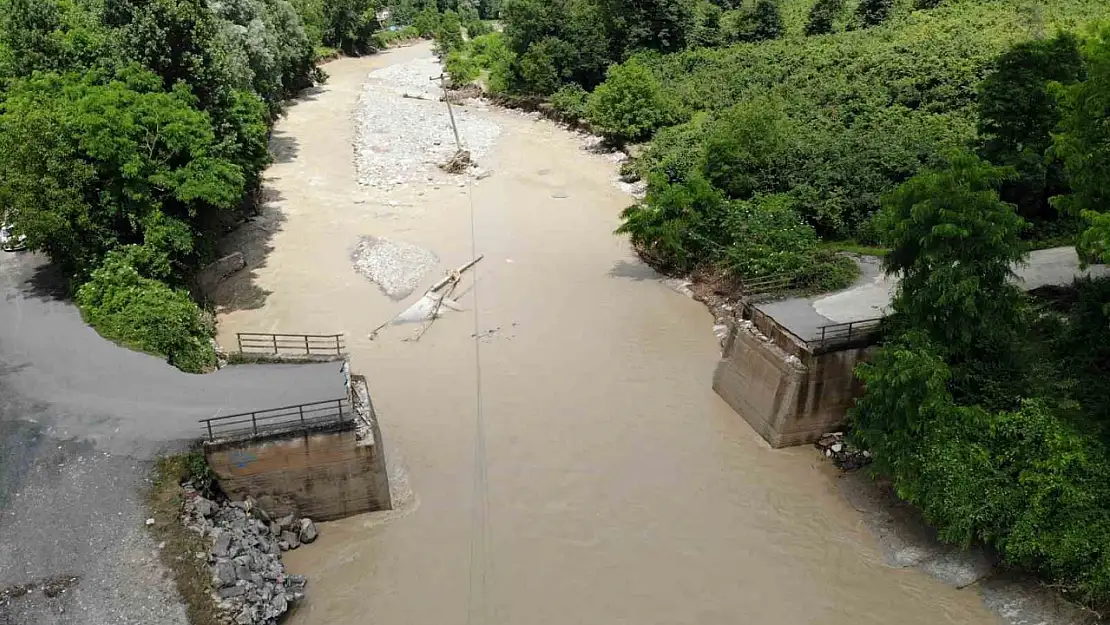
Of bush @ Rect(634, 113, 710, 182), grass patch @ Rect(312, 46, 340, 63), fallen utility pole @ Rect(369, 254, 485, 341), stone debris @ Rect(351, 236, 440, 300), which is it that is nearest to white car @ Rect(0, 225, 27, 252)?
fallen utility pole @ Rect(369, 254, 485, 341)

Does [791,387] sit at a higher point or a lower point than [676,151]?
lower

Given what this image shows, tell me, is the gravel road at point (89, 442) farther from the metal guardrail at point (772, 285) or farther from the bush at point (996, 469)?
the bush at point (996, 469)

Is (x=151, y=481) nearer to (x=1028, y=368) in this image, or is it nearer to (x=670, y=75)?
(x=1028, y=368)

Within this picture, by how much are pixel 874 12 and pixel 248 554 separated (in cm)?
5440

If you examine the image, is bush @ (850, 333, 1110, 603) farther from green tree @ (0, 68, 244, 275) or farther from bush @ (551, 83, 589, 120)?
bush @ (551, 83, 589, 120)

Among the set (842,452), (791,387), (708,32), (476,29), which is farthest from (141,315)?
(476,29)

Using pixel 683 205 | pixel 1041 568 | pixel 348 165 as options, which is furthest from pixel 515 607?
pixel 348 165

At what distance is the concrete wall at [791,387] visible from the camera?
67.7 feet

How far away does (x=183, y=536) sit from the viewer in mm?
15680

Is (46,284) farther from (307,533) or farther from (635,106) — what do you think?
(635,106)

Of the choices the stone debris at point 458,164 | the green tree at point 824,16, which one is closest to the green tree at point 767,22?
the green tree at point 824,16

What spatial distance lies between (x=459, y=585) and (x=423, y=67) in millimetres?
74134

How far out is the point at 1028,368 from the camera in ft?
59.5

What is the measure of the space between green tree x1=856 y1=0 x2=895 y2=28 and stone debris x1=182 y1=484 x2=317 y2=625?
5170 cm
